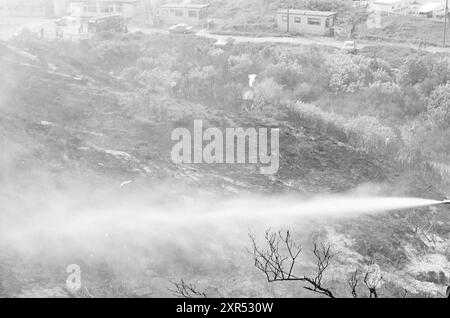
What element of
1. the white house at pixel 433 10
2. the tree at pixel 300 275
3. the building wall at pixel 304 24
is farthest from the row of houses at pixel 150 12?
the tree at pixel 300 275

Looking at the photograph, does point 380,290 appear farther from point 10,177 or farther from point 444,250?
point 10,177

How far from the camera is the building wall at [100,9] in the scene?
4834cm

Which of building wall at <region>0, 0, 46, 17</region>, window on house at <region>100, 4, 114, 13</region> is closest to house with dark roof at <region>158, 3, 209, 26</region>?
window on house at <region>100, 4, 114, 13</region>

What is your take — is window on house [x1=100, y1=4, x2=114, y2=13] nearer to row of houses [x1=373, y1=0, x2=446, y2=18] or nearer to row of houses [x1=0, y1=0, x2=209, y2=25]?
row of houses [x1=0, y1=0, x2=209, y2=25]

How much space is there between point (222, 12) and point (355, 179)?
34.8 meters

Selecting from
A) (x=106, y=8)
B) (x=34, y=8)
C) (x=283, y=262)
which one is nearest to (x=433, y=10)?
(x=106, y=8)

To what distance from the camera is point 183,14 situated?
4597 centimetres

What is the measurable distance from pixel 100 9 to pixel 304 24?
63.2 feet

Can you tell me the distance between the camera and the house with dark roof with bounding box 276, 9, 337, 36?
40062 mm

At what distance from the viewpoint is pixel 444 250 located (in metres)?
13.0

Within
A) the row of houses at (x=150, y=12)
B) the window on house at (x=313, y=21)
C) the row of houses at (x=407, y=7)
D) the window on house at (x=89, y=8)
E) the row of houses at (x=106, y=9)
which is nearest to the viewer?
the window on house at (x=313, y=21)

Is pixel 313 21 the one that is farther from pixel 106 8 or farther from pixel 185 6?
pixel 106 8

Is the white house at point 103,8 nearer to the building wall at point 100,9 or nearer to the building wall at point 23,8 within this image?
the building wall at point 100,9

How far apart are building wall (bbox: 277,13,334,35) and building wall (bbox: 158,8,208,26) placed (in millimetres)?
7253
